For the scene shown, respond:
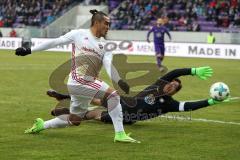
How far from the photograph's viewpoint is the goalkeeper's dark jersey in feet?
34.0

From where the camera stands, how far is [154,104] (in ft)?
35.5

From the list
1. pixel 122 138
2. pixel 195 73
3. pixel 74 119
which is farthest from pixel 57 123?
pixel 195 73

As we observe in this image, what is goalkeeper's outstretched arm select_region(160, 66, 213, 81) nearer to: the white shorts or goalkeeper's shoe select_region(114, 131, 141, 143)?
the white shorts

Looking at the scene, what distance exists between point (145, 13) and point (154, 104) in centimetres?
3660

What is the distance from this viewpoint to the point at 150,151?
8.71 metres

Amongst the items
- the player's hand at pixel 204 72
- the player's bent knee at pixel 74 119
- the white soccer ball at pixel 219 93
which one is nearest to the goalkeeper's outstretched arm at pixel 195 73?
the player's hand at pixel 204 72

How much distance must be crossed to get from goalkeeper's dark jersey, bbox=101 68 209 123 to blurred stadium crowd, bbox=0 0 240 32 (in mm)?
28852

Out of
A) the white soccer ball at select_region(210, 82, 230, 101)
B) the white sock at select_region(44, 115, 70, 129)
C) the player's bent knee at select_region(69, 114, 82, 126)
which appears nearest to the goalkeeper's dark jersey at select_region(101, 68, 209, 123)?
the white soccer ball at select_region(210, 82, 230, 101)

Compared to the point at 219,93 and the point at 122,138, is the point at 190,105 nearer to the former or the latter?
the point at 219,93

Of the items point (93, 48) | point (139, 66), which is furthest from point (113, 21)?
point (93, 48)

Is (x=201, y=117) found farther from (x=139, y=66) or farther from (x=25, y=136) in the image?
(x=139, y=66)

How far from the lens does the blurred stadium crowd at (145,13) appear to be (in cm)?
4334

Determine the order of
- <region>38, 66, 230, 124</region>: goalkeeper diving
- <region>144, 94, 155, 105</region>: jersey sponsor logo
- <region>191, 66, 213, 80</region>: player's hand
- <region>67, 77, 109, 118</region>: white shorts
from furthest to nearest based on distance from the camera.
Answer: <region>144, 94, 155, 105</region>: jersey sponsor logo, <region>38, 66, 230, 124</region>: goalkeeper diving, <region>191, 66, 213, 80</region>: player's hand, <region>67, 77, 109, 118</region>: white shorts

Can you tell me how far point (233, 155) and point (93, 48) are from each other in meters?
2.79
